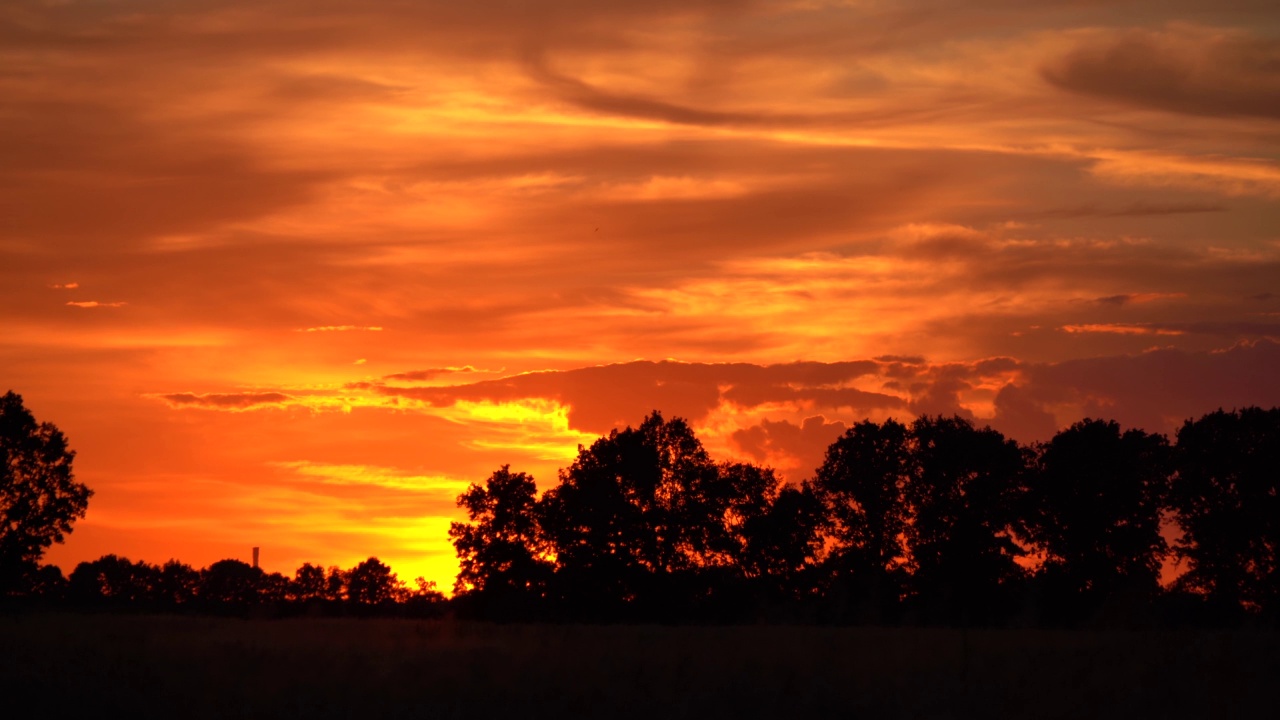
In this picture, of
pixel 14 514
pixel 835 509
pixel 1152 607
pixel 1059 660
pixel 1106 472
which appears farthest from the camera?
pixel 835 509

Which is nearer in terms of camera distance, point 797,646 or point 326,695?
point 326,695

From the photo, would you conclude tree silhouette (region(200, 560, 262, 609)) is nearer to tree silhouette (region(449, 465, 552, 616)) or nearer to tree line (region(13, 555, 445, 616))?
tree line (region(13, 555, 445, 616))

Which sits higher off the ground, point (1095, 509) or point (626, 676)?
point (1095, 509)

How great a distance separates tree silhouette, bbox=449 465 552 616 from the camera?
225 feet

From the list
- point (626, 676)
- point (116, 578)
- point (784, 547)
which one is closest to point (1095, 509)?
point (784, 547)

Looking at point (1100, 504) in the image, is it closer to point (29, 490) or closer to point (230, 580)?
point (29, 490)

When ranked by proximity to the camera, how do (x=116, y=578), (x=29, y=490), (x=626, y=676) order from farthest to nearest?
(x=116, y=578), (x=29, y=490), (x=626, y=676)

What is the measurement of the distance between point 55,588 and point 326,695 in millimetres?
100828

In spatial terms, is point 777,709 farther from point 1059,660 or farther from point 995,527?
point 995,527

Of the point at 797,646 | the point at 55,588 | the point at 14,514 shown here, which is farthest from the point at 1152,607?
the point at 55,588

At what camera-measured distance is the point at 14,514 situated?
59812 millimetres

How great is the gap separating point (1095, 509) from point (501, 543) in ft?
102

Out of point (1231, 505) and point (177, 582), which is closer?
point (1231, 505)

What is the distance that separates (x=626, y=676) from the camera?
73.5ft
